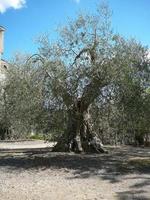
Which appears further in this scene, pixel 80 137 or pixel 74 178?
pixel 80 137

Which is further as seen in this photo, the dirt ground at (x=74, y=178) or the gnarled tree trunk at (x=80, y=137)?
the gnarled tree trunk at (x=80, y=137)

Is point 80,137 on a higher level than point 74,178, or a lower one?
higher

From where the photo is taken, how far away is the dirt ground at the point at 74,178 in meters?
12.6

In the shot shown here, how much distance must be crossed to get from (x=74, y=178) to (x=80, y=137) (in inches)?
348

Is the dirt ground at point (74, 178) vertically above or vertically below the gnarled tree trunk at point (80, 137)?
below

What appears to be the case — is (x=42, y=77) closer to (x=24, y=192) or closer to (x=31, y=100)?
(x=31, y=100)

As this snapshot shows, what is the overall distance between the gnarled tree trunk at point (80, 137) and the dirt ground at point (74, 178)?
2.17 meters

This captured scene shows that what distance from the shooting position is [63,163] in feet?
63.5

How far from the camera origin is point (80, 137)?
80.1ft

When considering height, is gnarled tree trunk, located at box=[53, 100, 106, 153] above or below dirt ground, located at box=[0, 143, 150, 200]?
above

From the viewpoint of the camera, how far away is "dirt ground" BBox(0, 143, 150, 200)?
12607mm

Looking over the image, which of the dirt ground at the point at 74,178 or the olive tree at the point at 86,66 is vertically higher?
the olive tree at the point at 86,66

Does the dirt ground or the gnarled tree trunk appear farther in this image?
the gnarled tree trunk

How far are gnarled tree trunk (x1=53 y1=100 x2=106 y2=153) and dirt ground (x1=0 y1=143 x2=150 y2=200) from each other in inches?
85.4
